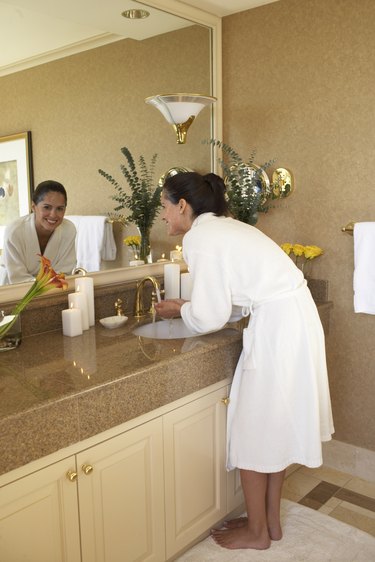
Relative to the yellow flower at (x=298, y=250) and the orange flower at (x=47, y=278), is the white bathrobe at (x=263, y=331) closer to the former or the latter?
the orange flower at (x=47, y=278)

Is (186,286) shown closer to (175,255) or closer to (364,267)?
(175,255)

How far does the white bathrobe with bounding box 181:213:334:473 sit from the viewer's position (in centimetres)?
186

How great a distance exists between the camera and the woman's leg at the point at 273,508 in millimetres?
2066

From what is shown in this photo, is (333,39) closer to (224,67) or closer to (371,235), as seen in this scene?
(224,67)

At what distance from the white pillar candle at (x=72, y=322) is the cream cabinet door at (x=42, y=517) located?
2.11ft

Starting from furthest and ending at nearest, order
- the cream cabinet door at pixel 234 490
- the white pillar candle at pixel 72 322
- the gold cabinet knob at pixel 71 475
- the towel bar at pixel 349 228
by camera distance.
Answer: the towel bar at pixel 349 228 < the cream cabinet door at pixel 234 490 < the white pillar candle at pixel 72 322 < the gold cabinet knob at pixel 71 475

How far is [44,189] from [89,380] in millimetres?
876

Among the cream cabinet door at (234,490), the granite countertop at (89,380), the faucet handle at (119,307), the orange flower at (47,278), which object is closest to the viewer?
the granite countertop at (89,380)

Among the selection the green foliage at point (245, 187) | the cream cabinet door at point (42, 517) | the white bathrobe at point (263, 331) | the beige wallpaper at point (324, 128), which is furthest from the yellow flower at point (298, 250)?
the cream cabinet door at point (42, 517)

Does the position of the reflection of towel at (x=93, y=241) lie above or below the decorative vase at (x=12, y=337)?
above

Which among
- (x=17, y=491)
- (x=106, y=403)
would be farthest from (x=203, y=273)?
(x=17, y=491)

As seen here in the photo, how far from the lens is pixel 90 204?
229cm

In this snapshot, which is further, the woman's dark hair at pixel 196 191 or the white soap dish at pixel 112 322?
the white soap dish at pixel 112 322

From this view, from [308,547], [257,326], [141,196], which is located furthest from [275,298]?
[308,547]
